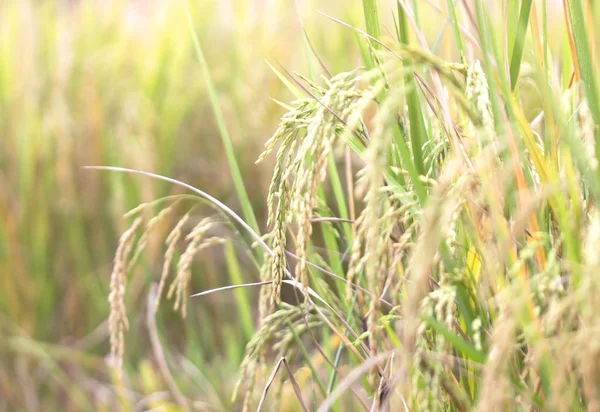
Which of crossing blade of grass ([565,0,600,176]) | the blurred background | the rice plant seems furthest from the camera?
the blurred background

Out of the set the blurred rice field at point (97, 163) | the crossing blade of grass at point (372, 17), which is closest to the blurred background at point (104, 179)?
the blurred rice field at point (97, 163)

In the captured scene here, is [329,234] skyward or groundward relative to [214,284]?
skyward

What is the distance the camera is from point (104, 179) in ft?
6.49

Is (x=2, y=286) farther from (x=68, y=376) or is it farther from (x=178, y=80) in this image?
(x=178, y=80)

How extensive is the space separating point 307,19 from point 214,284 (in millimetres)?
959

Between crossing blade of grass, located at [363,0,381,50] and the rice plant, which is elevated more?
crossing blade of grass, located at [363,0,381,50]

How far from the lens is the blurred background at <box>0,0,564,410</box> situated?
1856 millimetres

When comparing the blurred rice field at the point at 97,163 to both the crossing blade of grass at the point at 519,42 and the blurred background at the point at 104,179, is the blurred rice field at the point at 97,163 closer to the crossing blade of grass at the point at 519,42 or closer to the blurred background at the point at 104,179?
the blurred background at the point at 104,179

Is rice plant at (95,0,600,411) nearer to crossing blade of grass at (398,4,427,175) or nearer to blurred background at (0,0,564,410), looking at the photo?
crossing blade of grass at (398,4,427,175)

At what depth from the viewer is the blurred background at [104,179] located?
186 centimetres

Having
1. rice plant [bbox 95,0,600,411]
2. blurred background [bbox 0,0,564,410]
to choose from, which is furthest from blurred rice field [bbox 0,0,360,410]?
rice plant [bbox 95,0,600,411]

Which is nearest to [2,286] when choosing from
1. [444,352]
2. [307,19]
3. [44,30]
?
[44,30]

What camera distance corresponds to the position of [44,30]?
2.32 metres

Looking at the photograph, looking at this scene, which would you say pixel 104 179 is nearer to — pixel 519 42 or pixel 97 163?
pixel 97 163
